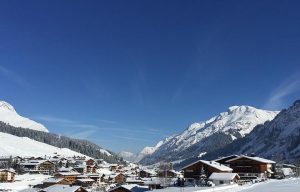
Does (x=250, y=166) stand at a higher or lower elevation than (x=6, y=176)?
higher

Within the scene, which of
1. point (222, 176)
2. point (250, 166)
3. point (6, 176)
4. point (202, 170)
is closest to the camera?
point (222, 176)

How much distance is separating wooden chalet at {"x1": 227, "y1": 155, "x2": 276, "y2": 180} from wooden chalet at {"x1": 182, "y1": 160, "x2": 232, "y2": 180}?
8.48 meters

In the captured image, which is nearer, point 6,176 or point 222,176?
point 222,176

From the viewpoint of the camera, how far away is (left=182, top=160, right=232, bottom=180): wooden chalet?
116562 mm

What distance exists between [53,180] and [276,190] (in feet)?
299

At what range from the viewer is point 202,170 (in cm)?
11531

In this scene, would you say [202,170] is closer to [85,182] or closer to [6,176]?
[85,182]

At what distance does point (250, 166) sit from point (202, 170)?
20388mm

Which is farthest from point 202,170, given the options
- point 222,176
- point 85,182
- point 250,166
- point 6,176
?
point 6,176

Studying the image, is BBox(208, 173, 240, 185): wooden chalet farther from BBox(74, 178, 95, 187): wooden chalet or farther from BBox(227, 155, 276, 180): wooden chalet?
BBox(74, 178, 95, 187): wooden chalet

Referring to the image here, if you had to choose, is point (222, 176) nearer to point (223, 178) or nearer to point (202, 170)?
point (223, 178)

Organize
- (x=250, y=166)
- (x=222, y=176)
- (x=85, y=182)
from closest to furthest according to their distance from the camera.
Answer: (x=222, y=176) → (x=250, y=166) → (x=85, y=182)

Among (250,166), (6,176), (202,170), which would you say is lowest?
(202,170)

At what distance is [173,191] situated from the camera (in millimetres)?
87750
